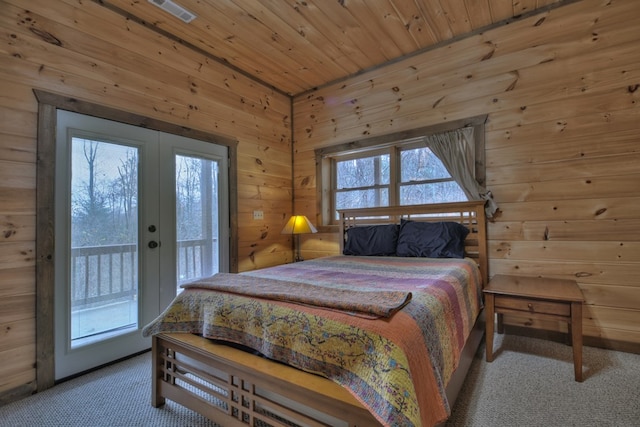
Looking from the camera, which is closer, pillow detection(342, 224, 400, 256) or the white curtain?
the white curtain

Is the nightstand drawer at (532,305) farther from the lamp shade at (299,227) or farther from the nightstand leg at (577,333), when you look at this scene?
the lamp shade at (299,227)

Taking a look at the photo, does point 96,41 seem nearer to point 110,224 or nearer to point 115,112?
point 115,112

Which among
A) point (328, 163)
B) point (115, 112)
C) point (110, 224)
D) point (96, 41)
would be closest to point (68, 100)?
point (115, 112)

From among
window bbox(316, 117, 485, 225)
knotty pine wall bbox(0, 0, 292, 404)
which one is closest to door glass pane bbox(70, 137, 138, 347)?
knotty pine wall bbox(0, 0, 292, 404)

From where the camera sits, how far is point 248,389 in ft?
4.45

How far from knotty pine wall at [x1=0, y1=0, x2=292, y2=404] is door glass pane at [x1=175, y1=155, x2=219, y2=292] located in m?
0.33

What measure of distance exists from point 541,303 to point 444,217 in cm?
120

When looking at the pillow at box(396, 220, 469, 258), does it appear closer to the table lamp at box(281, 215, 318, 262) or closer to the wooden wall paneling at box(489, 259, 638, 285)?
the wooden wall paneling at box(489, 259, 638, 285)

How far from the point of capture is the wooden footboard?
113 centimetres

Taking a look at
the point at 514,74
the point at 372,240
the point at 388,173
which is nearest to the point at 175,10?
the point at 388,173

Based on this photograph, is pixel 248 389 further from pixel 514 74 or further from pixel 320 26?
pixel 514 74

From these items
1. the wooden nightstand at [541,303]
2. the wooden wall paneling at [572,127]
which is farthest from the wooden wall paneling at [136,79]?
the wooden nightstand at [541,303]

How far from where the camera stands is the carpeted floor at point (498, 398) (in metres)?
1.59

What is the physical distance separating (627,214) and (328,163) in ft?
9.49
